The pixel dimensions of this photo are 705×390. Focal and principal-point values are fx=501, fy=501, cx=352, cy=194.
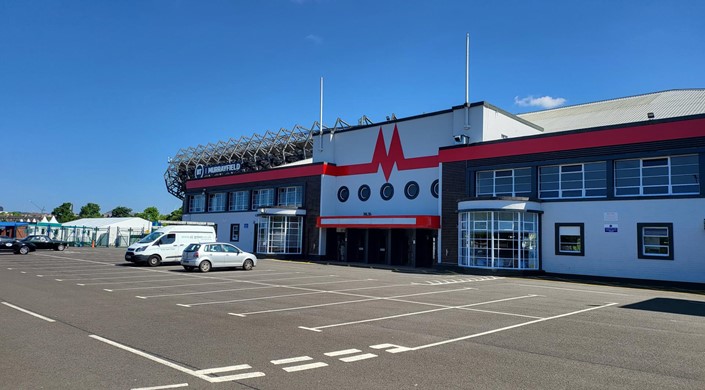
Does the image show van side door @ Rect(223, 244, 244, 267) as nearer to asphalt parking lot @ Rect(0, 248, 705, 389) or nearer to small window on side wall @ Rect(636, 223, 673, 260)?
asphalt parking lot @ Rect(0, 248, 705, 389)

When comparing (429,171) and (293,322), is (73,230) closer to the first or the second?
(429,171)

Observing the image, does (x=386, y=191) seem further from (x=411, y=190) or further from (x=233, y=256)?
(x=233, y=256)

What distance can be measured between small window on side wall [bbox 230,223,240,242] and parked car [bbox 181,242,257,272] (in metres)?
20.3

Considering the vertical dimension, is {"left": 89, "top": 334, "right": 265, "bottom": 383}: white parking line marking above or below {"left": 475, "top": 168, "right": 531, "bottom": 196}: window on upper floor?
below

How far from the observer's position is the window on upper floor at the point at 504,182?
27.7 meters

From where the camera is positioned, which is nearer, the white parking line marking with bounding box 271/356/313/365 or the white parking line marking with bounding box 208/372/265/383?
the white parking line marking with bounding box 208/372/265/383

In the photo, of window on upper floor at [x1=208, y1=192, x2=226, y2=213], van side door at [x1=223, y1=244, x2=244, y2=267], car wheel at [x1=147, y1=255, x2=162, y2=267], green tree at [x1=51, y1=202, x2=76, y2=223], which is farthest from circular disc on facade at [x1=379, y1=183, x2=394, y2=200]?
green tree at [x1=51, y1=202, x2=76, y2=223]

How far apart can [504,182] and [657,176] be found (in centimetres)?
759

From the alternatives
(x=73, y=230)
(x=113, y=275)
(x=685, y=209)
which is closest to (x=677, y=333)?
(x=685, y=209)

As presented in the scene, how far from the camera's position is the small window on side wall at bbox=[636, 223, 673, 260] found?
22375 millimetres

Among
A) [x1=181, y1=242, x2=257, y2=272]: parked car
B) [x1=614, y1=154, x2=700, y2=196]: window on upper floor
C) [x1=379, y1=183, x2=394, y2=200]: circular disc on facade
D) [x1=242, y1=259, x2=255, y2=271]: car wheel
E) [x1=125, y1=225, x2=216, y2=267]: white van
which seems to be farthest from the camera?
[x1=379, y1=183, x2=394, y2=200]: circular disc on facade

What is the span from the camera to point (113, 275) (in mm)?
21516

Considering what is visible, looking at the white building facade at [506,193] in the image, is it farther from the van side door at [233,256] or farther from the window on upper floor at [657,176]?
the van side door at [233,256]

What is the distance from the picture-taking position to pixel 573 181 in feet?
85.1
